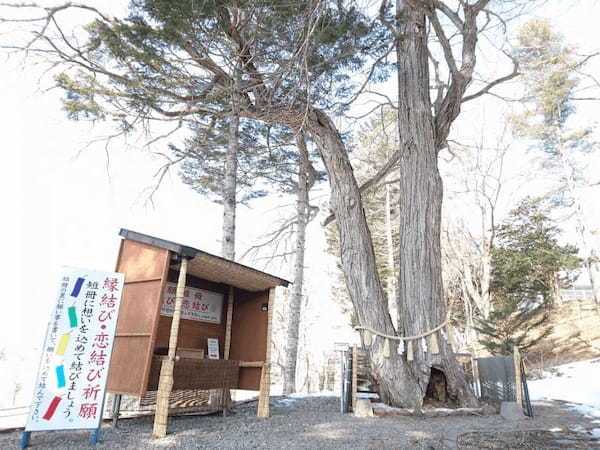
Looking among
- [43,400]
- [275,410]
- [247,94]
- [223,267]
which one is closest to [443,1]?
[247,94]

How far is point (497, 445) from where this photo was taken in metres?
2.88

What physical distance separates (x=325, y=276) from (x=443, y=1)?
13.1 m

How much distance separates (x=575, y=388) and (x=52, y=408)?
828cm

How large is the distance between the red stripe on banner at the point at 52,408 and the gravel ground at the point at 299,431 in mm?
211

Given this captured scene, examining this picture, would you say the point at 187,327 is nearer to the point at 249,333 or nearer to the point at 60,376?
the point at 249,333

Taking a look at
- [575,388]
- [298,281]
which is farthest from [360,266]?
[575,388]

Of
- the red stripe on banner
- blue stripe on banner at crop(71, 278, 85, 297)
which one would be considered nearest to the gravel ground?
the red stripe on banner

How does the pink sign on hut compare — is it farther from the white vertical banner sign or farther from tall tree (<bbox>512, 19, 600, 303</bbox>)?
tall tree (<bbox>512, 19, 600, 303</bbox>)

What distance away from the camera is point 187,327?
4801mm

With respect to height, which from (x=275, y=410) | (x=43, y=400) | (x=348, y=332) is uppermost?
(x=348, y=332)

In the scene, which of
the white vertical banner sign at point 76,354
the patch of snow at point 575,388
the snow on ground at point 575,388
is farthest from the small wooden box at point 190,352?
the patch of snow at point 575,388

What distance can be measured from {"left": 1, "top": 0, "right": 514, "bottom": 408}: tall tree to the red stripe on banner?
3.35 metres

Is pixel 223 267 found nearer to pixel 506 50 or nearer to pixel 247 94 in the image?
pixel 247 94

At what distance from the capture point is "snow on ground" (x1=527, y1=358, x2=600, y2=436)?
5.27m
